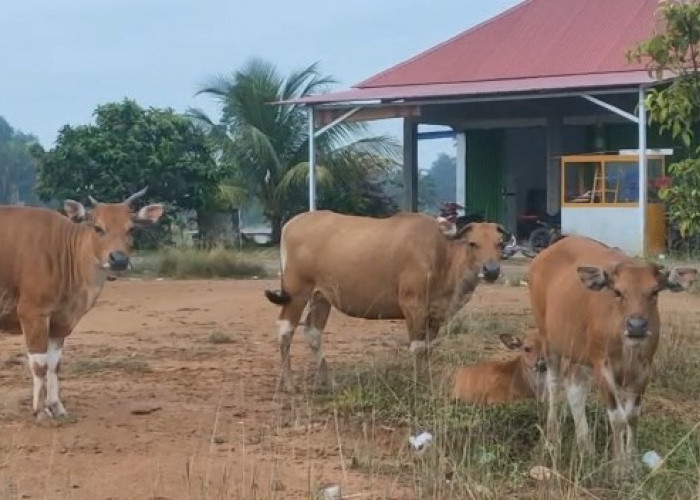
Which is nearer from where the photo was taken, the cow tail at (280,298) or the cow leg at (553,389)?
the cow leg at (553,389)

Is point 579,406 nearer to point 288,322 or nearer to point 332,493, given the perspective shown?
point 332,493

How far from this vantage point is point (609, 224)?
2736 centimetres

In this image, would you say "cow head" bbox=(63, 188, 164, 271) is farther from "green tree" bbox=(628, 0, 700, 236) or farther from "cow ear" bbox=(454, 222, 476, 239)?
"green tree" bbox=(628, 0, 700, 236)

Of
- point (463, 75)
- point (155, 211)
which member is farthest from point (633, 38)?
point (155, 211)

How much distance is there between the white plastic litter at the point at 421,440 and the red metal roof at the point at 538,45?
19.4 m

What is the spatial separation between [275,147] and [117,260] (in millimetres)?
26341

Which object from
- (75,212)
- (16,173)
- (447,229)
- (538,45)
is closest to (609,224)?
(538,45)

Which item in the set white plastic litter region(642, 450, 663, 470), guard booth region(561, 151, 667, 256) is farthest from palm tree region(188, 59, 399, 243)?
white plastic litter region(642, 450, 663, 470)

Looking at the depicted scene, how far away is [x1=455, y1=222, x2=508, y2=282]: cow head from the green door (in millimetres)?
21545

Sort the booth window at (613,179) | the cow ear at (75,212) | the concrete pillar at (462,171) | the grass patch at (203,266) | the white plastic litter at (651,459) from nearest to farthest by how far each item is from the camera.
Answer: the white plastic litter at (651,459) → the cow ear at (75,212) → the grass patch at (203,266) → the booth window at (613,179) → the concrete pillar at (462,171)

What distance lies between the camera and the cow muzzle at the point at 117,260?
9.96 meters

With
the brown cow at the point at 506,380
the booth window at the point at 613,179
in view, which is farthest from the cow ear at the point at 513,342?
the booth window at the point at 613,179

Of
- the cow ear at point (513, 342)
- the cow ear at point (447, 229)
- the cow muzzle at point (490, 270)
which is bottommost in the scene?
the cow ear at point (513, 342)

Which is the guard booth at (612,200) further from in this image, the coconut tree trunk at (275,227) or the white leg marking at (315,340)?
the white leg marking at (315,340)
